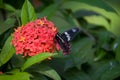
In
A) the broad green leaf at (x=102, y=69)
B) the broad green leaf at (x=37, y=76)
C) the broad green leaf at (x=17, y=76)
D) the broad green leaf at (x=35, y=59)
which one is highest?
the broad green leaf at (x=35, y=59)

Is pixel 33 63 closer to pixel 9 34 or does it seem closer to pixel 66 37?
pixel 66 37

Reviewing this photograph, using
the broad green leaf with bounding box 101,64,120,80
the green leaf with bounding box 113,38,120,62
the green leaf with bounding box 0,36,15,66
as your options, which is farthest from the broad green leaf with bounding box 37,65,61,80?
the green leaf with bounding box 113,38,120,62

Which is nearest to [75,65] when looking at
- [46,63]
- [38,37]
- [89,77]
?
[89,77]

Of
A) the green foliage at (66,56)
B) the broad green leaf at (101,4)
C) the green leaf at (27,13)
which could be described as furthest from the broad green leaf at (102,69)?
the green leaf at (27,13)

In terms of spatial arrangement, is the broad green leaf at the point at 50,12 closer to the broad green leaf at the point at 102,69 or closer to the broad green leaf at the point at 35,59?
the broad green leaf at the point at 102,69

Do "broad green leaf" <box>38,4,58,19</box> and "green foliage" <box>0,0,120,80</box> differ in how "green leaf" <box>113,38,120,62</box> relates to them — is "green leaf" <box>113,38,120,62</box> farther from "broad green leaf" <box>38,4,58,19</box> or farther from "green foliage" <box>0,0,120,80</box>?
"broad green leaf" <box>38,4,58,19</box>
